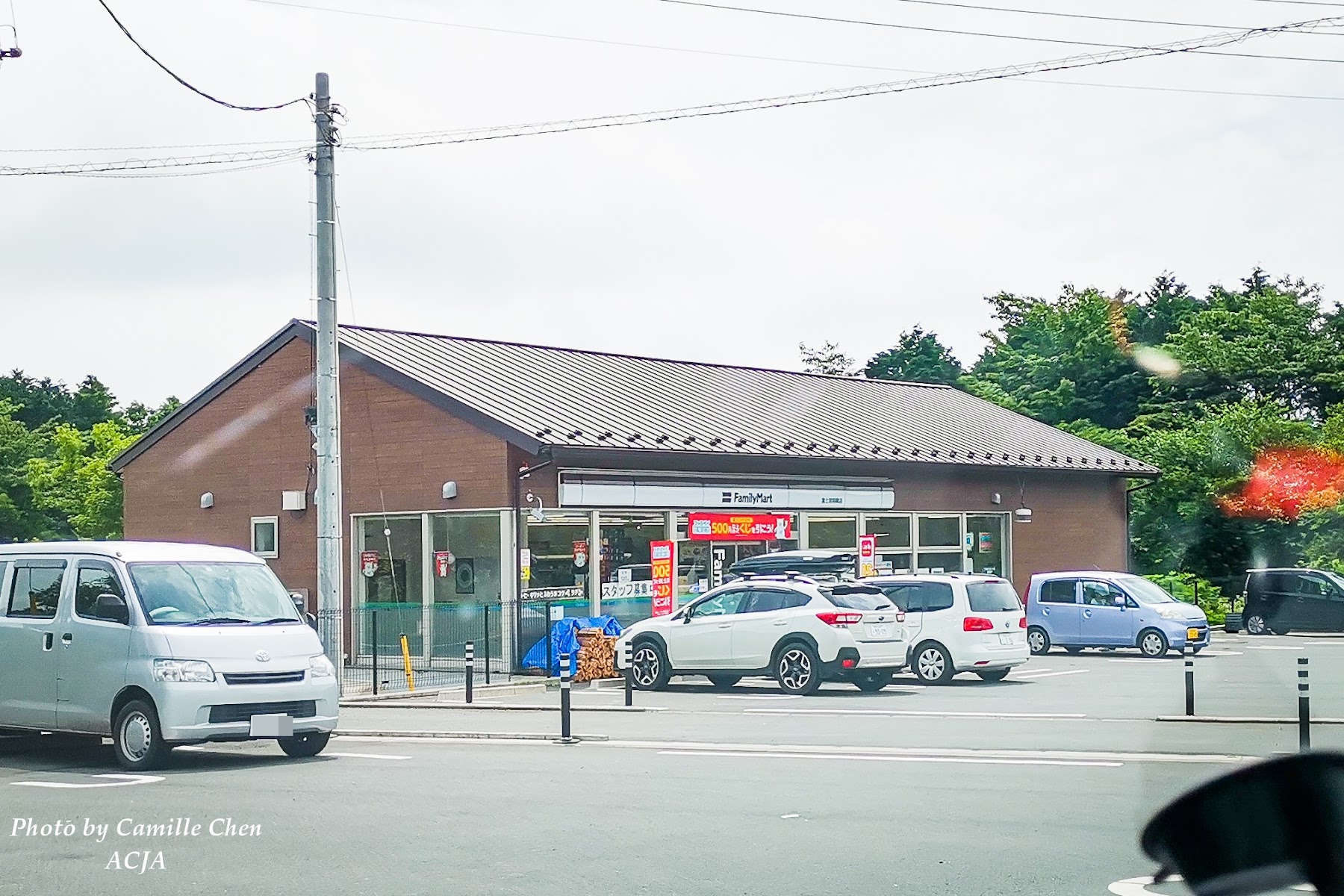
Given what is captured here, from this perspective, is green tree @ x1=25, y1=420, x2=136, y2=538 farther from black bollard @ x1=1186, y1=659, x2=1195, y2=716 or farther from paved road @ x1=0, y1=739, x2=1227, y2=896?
black bollard @ x1=1186, y1=659, x2=1195, y2=716

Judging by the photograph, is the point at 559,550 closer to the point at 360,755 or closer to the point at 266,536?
the point at 266,536

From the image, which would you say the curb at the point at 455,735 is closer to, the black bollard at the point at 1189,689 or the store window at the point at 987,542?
the black bollard at the point at 1189,689

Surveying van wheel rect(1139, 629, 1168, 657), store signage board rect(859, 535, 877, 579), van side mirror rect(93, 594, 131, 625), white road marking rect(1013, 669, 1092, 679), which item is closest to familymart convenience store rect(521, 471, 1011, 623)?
store signage board rect(859, 535, 877, 579)

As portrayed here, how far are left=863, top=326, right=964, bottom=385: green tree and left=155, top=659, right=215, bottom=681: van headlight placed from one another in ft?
206

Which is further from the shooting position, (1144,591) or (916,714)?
(1144,591)

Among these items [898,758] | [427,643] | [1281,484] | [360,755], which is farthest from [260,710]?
[1281,484]

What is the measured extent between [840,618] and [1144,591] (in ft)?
34.4

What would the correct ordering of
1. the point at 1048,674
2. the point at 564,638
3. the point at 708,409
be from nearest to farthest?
the point at 1048,674 → the point at 564,638 → the point at 708,409

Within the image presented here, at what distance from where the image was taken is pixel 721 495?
3075 centimetres

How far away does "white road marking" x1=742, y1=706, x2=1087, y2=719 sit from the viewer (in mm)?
18281

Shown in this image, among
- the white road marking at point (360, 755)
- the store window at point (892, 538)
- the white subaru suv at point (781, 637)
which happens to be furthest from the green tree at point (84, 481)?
the white road marking at point (360, 755)

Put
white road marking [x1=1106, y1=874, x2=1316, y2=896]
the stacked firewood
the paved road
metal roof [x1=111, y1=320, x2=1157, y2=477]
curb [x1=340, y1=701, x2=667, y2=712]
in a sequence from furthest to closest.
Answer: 1. metal roof [x1=111, y1=320, x2=1157, y2=477]
2. the stacked firewood
3. curb [x1=340, y1=701, x2=667, y2=712]
4. the paved road
5. white road marking [x1=1106, y1=874, x2=1316, y2=896]

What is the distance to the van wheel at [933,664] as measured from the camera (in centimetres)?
2350

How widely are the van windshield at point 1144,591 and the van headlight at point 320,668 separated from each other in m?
19.0
